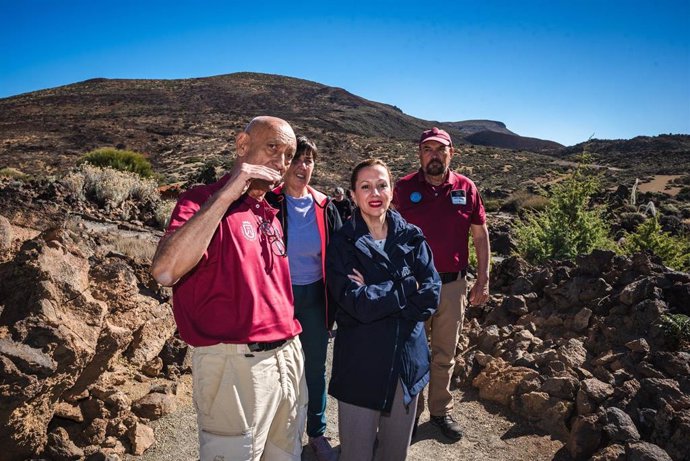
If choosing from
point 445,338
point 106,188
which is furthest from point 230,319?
point 106,188

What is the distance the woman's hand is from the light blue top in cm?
61

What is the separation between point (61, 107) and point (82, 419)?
168ft

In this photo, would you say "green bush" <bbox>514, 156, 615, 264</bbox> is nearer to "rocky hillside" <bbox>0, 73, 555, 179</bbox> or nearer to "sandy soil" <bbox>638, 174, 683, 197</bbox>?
"sandy soil" <bbox>638, 174, 683, 197</bbox>

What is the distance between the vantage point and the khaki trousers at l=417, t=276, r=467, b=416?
3.42 m

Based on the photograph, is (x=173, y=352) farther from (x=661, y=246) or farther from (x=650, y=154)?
(x=650, y=154)

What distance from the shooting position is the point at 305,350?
294cm

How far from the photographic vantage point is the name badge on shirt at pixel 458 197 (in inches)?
134

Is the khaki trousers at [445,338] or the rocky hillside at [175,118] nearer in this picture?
the khaki trousers at [445,338]

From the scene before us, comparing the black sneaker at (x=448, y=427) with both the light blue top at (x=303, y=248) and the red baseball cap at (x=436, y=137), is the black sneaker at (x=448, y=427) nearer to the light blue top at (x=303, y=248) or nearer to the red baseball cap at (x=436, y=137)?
the light blue top at (x=303, y=248)

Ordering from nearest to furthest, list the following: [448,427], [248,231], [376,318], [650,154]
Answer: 1. [248,231]
2. [376,318]
3. [448,427]
4. [650,154]

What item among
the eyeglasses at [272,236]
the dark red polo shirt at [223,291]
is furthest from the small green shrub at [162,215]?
the dark red polo shirt at [223,291]

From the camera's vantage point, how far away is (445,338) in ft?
11.4

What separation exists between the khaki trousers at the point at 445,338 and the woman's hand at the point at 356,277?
134 cm

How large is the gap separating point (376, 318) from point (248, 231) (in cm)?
72
